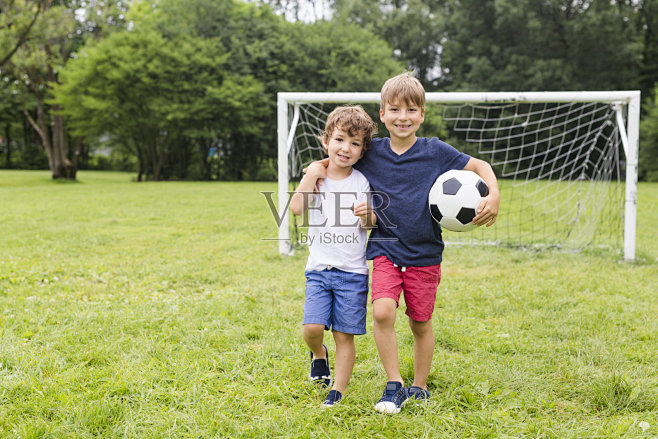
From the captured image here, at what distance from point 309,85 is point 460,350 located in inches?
863

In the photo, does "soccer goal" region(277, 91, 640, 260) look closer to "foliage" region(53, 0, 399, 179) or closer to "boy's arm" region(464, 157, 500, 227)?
"boy's arm" region(464, 157, 500, 227)

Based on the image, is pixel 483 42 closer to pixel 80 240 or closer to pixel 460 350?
pixel 80 240

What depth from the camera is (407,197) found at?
2.40 meters

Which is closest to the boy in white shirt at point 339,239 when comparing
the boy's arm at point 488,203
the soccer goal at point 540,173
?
Answer: the boy's arm at point 488,203

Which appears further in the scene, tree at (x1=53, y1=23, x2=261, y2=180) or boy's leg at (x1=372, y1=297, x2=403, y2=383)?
tree at (x1=53, y1=23, x2=261, y2=180)

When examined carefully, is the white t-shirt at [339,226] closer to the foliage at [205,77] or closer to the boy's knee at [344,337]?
the boy's knee at [344,337]

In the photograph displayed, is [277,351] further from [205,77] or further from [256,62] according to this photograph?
[256,62]

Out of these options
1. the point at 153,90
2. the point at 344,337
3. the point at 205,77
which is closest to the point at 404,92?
the point at 344,337

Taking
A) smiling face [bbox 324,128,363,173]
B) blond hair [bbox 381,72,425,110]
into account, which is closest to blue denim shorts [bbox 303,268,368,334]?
smiling face [bbox 324,128,363,173]

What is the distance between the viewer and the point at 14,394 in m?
2.40

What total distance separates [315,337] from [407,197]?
77 centimetres

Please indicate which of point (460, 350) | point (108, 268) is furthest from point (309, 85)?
point (460, 350)

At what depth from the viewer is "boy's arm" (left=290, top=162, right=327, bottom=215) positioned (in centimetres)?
241

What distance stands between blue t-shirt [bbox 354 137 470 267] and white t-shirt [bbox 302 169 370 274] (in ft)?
0.18
